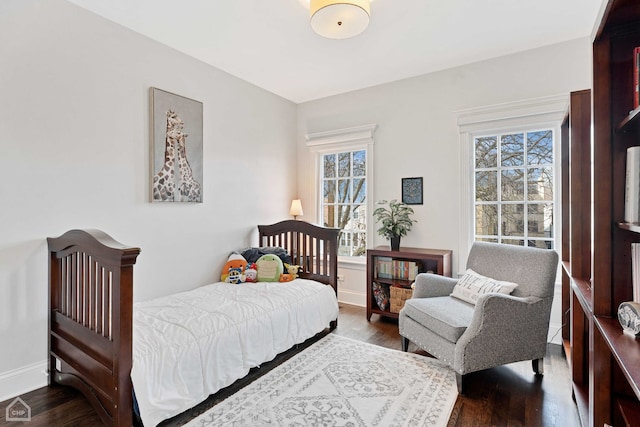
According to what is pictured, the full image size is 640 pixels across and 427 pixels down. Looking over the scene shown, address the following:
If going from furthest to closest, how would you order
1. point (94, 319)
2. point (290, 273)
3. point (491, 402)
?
point (290, 273)
point (491, 402)
point (94, 319)

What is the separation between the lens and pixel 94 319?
6.09 feet

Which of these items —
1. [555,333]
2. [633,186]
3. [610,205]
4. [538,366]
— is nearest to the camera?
[633,186]

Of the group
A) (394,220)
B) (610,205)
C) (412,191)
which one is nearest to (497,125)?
(412,191)

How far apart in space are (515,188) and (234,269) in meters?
2.86

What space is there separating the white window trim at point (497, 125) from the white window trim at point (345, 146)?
1.01 meters

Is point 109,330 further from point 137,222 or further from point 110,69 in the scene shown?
point 110,69

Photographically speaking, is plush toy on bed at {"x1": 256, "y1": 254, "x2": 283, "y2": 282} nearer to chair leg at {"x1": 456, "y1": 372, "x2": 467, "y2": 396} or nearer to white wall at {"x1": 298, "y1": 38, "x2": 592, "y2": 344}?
white wall at {"x1": 298, "y1": 38, "x2": 592, "y2": 344}

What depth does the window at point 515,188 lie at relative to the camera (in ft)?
9.90

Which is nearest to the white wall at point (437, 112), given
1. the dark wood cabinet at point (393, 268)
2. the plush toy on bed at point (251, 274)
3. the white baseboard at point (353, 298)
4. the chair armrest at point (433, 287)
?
the white baseboard at point (353, 298)

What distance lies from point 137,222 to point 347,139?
249cm

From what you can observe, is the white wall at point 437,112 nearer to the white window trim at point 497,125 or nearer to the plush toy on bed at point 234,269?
the white window trim at point 497,125

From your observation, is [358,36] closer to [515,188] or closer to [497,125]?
[497,125]

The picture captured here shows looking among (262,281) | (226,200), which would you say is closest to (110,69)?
(226,200)

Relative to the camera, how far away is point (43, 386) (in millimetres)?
2150
